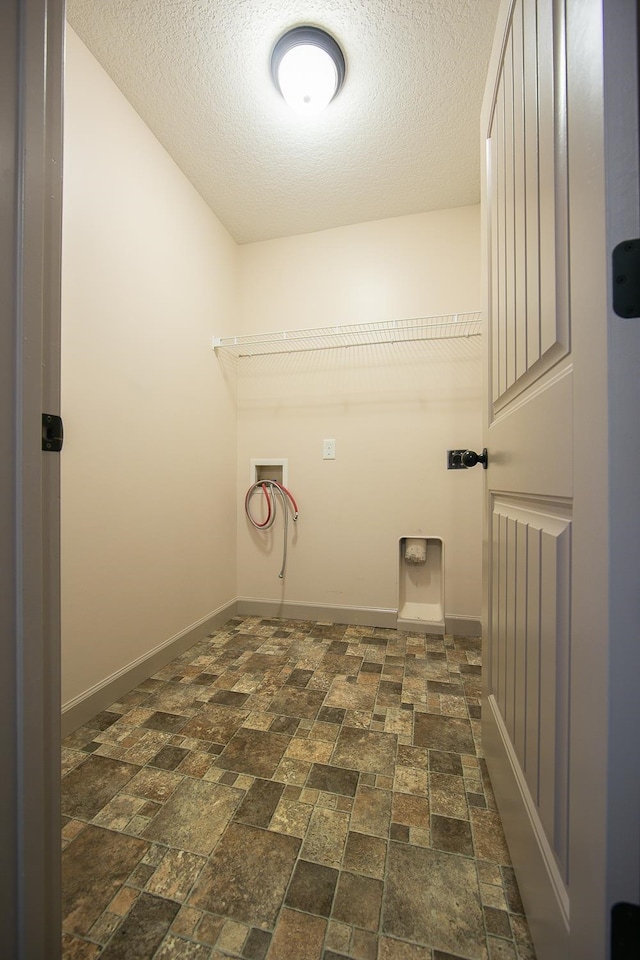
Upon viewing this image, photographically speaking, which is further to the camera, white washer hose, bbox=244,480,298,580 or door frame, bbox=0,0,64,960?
white washer hose, bbox=244,480,298,580

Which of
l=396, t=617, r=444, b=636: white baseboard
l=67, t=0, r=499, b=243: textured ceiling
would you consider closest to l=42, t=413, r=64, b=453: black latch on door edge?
l=67, t=0, r=499, b=243: textured ceiling

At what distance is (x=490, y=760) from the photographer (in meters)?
1.04

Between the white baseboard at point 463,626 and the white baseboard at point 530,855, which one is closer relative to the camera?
the white baseboard at point 530,855

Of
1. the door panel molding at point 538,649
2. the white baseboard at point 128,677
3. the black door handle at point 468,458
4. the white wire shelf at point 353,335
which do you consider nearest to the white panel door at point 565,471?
the door panel molding at point 538,649

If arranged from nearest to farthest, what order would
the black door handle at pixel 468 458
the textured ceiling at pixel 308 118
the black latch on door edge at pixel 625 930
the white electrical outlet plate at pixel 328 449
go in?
the black latch on door edge at pixel 625 930, the black door handle at pixel 468 458, the textured ceiling at pixel 308 118, the white electrical outlet plate at pixel 328 449

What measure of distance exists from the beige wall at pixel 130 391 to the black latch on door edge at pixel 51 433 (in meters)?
0.90

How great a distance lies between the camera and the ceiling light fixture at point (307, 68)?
4.35ft

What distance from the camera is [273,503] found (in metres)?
2.48

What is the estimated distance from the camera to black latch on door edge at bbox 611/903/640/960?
38cm

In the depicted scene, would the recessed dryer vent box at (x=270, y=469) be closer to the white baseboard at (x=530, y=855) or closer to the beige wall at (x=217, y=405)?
the beige wall at (x=217, y=405)

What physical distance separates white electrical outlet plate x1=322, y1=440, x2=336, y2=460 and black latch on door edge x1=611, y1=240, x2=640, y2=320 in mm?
2002

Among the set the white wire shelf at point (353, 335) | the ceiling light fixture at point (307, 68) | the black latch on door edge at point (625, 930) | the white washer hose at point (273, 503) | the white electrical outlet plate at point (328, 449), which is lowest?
the black latch on door edge at point (625, 930)

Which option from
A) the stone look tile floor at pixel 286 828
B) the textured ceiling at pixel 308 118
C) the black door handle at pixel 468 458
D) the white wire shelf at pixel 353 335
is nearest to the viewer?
the stone look tile floor at pixel 286 828

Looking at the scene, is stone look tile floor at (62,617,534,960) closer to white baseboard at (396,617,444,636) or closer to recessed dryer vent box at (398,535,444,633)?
white baseboard at (396,617,444,636)
